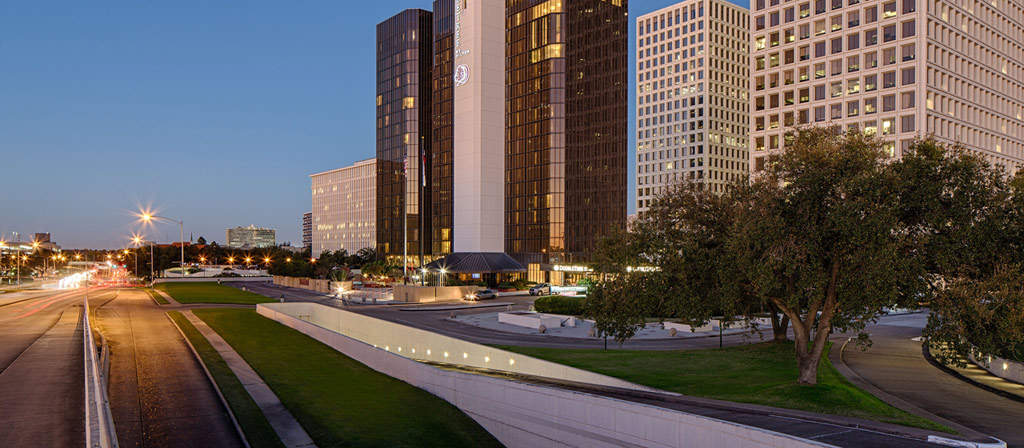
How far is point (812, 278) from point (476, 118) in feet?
310

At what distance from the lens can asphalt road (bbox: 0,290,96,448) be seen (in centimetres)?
1842

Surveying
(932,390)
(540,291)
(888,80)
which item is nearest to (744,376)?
(932,390)

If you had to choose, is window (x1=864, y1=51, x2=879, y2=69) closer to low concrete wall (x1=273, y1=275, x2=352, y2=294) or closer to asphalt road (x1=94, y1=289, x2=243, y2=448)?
low concrete wall (x1=273, y1=275, x2=352, y2=294)

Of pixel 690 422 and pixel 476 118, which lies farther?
pixel 476 118

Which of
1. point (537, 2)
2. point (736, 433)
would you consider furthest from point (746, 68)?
point (736, 433)

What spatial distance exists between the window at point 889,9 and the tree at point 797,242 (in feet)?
248

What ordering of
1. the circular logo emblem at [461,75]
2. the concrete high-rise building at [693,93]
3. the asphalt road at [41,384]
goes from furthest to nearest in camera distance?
the concrete high-rise building at [693,93] → the circular logo emblem at [461,75] → the asphalt road at [41,384]

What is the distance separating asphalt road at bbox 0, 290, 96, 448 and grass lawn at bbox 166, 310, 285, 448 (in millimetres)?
4466

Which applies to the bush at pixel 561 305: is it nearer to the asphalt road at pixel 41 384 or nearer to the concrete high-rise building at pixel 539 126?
the asphalt road at pixel 41 384

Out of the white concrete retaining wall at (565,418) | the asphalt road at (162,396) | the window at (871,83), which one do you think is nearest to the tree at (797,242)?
the white concrete retaining wall at (565,418)

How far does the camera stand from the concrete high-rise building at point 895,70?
260 ft

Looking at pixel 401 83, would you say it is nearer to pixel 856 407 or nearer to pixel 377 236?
pixel 377 236

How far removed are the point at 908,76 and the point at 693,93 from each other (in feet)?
230

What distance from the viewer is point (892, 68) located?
80.1 m
